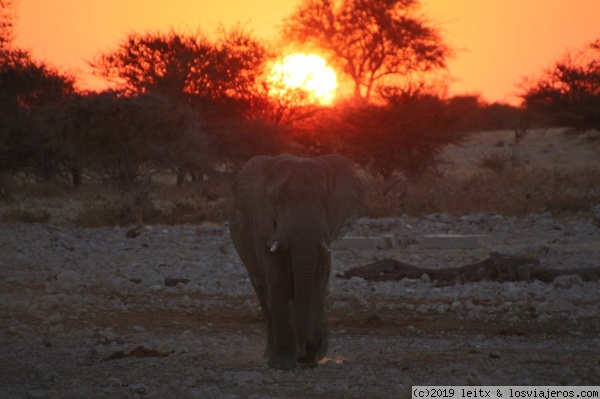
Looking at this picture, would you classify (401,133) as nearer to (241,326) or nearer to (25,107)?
(25,107)

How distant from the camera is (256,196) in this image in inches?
313

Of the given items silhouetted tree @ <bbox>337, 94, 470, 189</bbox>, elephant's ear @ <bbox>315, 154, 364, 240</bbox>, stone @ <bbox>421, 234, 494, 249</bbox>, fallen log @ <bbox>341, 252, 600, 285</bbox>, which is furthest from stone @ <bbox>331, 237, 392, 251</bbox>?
silhouetted tree @ <bbox>337, 94, 470, 189</bbox>

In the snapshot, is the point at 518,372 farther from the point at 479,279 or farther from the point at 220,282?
the point at 220,282

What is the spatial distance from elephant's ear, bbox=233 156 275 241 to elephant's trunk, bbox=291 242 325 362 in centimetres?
40

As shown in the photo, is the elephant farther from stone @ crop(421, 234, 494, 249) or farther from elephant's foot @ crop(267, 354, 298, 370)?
stone @ crop(421, 234, 494, 249)

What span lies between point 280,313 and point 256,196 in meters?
0.89

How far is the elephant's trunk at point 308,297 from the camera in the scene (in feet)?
24.3

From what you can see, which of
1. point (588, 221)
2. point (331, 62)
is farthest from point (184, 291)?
point (331, 62)

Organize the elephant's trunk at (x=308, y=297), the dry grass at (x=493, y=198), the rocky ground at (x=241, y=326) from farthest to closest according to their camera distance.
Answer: the dry grass at (x=493, y=198), the elephant's trunk at (x=308, y=297), the rocky ground at (x=241, y=326)

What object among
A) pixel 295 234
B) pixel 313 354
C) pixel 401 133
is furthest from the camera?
pixel 401 133

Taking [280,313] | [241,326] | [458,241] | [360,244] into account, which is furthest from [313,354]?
[458,241]

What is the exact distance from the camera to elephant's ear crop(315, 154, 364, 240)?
26.2ft

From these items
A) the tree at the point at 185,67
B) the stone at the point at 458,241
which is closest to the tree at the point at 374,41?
the tree at the point at 185,67

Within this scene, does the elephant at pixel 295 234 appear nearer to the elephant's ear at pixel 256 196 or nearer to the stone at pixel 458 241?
the elephant's ear at pixel 256 196
